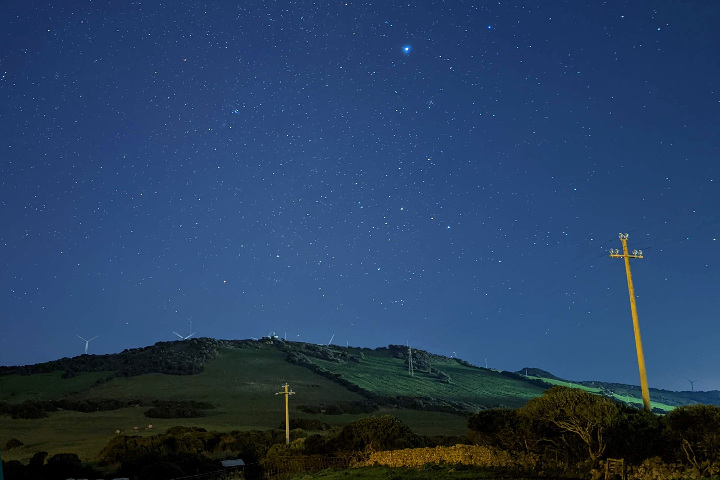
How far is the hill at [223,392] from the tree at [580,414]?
3503 centimetres

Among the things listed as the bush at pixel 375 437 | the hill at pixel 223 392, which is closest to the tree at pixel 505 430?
the bush at pixel 375 437

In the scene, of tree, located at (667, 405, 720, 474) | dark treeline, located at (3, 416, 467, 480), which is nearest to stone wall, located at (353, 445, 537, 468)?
dark treeline, located at (3, 416, 467, 480)

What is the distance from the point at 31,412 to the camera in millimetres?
71375

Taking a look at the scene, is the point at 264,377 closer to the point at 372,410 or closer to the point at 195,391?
the point at 195,391

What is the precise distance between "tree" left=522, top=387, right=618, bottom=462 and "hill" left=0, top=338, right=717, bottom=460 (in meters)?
35.0

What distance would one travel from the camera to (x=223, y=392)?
9219cm

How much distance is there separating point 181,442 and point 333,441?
13.4 metres

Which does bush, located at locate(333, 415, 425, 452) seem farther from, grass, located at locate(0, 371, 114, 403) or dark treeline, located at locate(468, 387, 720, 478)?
grass, located at locate(0, 371, 114, 403)

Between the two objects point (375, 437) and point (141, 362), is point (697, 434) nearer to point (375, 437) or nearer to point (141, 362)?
point (375, 437)

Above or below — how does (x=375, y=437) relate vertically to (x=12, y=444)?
above

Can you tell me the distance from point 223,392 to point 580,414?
7326cm

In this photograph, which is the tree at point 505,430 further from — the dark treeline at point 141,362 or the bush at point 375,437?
the dark treeline at point 141,362

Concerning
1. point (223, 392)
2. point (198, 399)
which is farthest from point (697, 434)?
point (223, 392)

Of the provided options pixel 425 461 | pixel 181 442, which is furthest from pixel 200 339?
pixel 425 461
